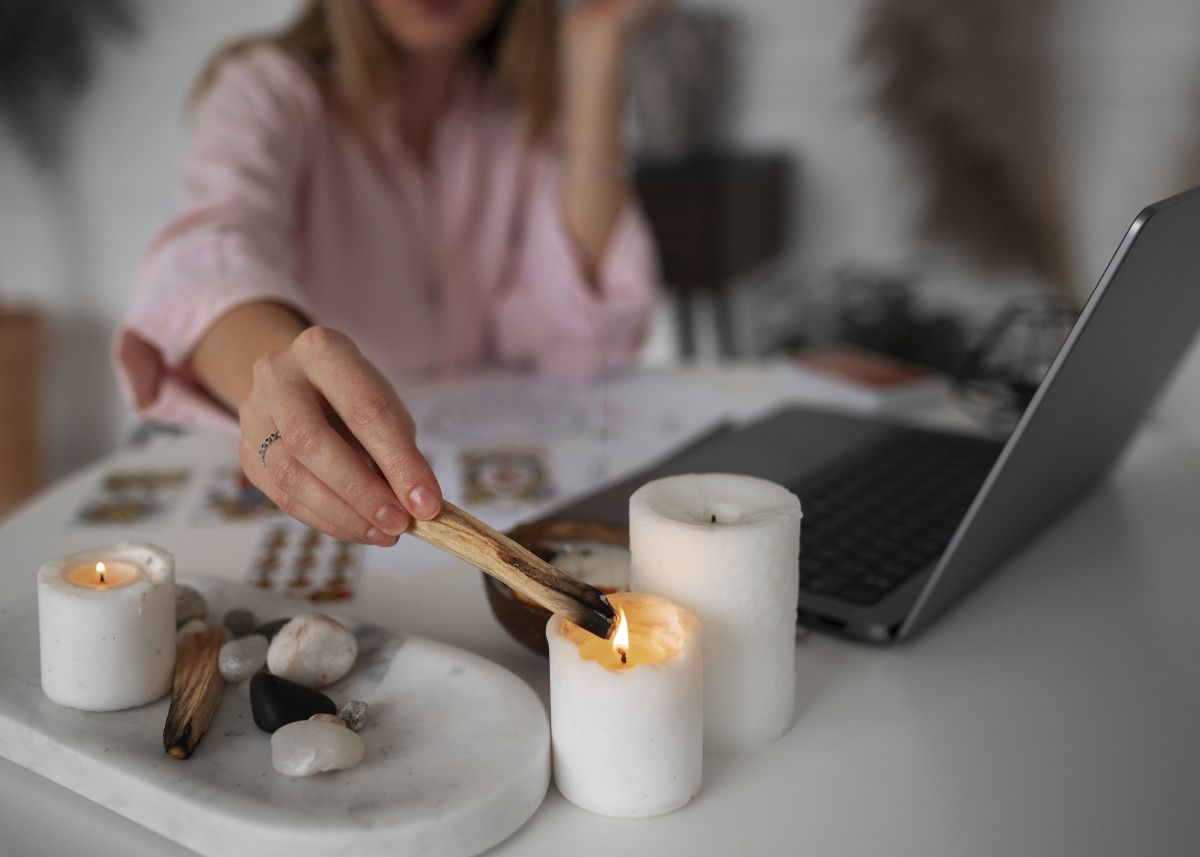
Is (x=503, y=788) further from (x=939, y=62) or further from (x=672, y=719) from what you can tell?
(x=939, y=62)

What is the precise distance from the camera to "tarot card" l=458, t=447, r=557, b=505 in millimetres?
805

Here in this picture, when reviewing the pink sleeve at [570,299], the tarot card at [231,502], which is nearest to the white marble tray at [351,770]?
the tarot card at [231,502]

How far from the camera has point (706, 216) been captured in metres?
1.96

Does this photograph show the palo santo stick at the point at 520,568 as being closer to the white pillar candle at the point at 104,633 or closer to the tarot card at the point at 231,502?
the white pillar candle at the point at 104,633

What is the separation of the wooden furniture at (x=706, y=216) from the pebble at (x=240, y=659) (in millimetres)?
1563

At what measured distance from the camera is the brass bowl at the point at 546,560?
1.71ft

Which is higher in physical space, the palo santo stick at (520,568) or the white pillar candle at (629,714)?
the palo santo stick at (520,568)

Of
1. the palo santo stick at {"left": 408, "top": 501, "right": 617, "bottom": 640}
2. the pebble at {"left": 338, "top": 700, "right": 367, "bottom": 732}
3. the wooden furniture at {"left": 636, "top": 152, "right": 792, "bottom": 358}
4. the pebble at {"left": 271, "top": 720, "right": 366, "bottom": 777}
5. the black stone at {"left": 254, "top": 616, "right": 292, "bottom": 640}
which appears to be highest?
the palo santo stick at {"left": 408, "top": 501, "right": 617, "bottom": 640}

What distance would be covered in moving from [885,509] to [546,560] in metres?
0.27

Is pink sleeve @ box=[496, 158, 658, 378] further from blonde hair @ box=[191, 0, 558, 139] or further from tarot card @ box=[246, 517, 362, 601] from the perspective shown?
tarot card @ box=[246, 517, 362, 601]

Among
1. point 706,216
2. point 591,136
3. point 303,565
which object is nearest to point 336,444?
point 303,565

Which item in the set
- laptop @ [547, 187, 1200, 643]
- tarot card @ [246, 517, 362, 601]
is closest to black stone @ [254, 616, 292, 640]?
tarot card @ [246, 517, 362, 601]

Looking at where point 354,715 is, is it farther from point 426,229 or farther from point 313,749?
point 426,229

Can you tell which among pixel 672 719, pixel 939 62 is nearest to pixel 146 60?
pixel 939 62
